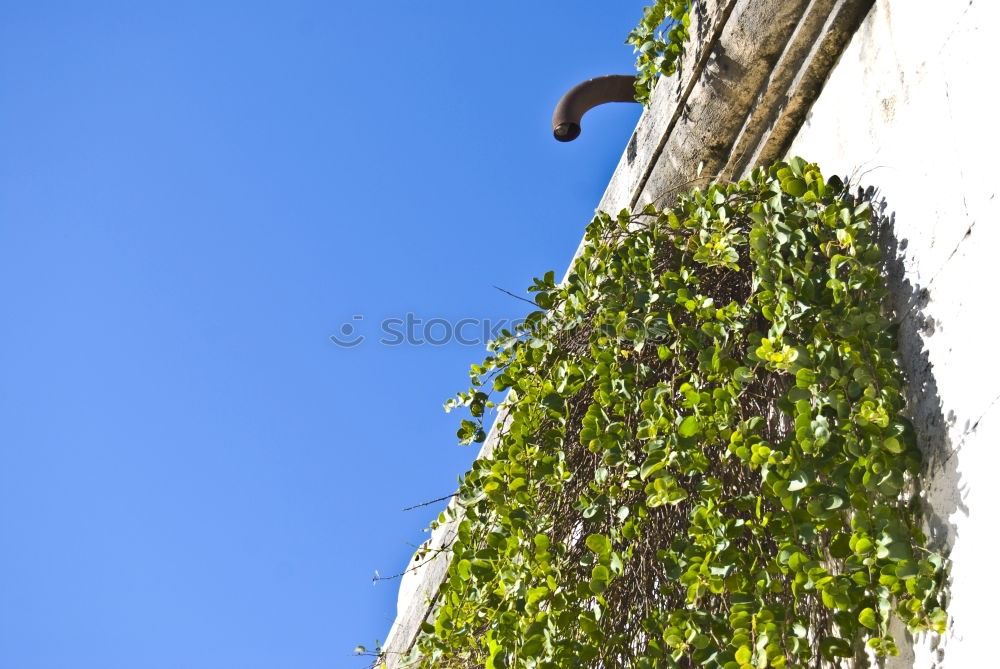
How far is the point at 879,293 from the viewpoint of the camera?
1539 mm

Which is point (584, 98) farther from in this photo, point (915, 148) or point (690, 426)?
point (690, 426)

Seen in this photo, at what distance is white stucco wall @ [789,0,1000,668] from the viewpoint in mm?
1249

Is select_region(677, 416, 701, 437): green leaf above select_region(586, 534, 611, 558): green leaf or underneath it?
above

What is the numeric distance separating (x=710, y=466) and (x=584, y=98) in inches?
55.7

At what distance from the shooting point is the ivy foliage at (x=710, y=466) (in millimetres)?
1368

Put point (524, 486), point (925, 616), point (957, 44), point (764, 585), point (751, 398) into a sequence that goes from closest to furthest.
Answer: point (925, 616), point (764, 585), point (957, 44), point (751, 398), point (524, 486)

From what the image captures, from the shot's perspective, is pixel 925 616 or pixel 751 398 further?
pixel 751 398

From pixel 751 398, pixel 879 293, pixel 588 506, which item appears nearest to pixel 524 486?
pixel 588 506

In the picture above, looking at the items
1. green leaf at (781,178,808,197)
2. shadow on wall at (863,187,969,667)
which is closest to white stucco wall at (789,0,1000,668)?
shadow on wall at (863,187,969,667)

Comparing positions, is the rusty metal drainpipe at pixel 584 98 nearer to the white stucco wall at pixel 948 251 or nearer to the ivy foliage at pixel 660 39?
the ivy foliage at pixel 660 39

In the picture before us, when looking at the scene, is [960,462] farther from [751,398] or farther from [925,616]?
[751,398]

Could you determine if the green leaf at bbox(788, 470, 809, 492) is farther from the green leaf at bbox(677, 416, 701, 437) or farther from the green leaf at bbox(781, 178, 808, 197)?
the green leaf at bbox(781, 178, 808, 197)

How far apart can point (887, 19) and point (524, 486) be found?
1.24 metres

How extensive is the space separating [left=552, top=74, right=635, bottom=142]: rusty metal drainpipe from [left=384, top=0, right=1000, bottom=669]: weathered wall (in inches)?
12.2
